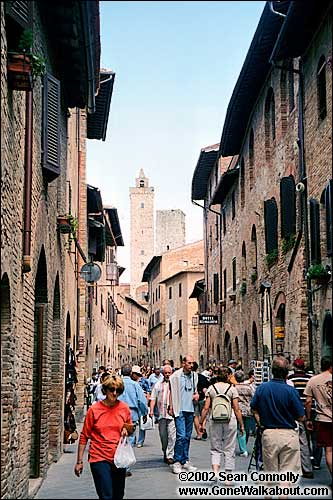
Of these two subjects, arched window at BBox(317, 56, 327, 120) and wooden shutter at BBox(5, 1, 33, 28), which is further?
arched window at BBox(317, 56, 327, 120)

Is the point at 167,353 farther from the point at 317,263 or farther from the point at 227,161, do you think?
the point at 317,263

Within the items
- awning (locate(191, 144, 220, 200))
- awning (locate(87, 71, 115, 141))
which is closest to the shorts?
awning (locate(87, 71, 115, 141))

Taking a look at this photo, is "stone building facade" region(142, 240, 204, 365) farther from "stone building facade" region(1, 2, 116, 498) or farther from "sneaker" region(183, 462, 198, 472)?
"sneaker" region(183, 462, 198, 472)

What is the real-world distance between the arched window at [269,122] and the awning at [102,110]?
13.8 feet

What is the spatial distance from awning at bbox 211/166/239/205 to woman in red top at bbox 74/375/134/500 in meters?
20.1

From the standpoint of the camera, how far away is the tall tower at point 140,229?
10450 centimetres

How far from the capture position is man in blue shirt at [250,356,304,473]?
8.77 m

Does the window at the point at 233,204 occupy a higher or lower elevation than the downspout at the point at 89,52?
higher

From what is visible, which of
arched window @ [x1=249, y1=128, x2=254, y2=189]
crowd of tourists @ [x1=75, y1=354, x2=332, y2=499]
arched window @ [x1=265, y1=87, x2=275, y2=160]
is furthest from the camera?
arched window @ [x1=249, y1=128, x2=254, y2=189]

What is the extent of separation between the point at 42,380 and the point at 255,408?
13.3 feet

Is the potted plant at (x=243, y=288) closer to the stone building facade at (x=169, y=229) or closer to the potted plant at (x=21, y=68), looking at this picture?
the potted plant at (x=21, y=68)

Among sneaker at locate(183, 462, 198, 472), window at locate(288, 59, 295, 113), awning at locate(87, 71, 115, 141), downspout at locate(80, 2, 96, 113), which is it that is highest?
awning at locate(87, 71, 115, 141)

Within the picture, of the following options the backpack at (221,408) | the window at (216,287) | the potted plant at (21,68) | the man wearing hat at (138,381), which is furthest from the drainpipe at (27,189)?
the window at (216,287)

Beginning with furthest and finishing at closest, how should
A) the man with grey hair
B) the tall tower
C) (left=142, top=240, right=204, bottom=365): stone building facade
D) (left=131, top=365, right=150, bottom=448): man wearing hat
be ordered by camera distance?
the tall tower → (left=142, top=240, right=204, bottom=365): stone building facade → the man with grey hair → (left=131, top=365, right=150, bottom=448): man wearing hat
